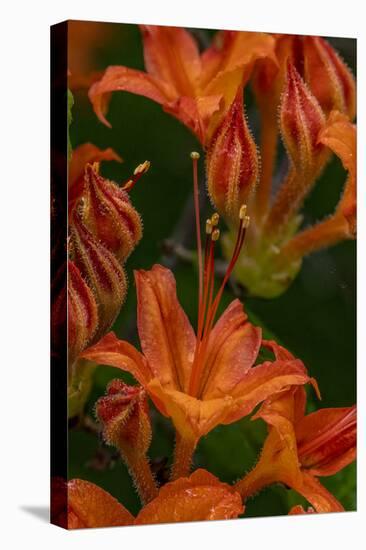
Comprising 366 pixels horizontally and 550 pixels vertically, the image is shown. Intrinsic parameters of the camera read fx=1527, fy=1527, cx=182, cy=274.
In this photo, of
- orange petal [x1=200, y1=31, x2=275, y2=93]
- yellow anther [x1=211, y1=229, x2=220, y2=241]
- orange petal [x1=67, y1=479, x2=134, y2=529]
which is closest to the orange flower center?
yellow anther [x1=211, y1=229, x2=220, y2=241]

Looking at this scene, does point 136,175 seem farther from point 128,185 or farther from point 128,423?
point 128,423

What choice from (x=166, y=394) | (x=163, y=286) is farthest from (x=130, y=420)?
(x=163, y=286)

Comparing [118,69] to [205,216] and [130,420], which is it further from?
[130,420]

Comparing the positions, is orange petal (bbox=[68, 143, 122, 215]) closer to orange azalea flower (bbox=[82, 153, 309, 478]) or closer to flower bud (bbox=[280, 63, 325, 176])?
orange azalea flower (bbox=[82, 153, 309, 478])

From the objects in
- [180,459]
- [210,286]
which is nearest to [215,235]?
[210,286]

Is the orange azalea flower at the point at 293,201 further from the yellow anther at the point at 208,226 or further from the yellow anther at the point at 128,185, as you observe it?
the yellow anther at the point at 128,185

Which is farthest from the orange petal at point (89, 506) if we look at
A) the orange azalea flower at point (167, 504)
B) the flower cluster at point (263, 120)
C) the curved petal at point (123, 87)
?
the curved petal at point (123, 87)

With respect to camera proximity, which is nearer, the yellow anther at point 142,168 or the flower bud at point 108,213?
the flower bud at point 108,213

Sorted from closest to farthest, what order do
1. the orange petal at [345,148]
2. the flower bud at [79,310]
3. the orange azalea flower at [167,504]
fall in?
the flower bud at [79,310] → the orange azalea flower at [167,504] → the orange petal at [345,148]
